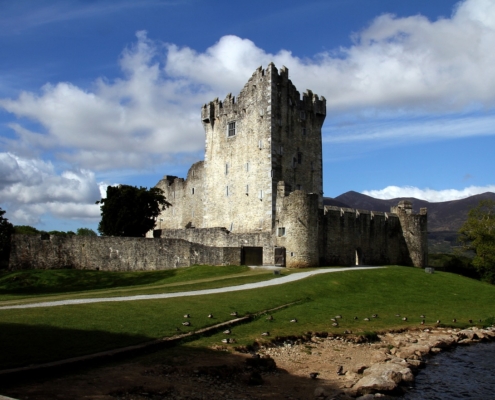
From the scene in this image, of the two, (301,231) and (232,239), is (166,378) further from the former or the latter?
(232,239)

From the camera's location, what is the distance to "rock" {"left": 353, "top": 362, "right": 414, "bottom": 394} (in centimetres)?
1532

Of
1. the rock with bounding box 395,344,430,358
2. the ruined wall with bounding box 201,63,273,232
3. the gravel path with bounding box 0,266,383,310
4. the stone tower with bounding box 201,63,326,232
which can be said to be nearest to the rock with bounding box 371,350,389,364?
the rock with bounding box 395,344,430,358

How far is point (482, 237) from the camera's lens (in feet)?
172

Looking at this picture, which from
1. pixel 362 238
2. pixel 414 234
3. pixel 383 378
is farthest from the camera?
pixel 414 234

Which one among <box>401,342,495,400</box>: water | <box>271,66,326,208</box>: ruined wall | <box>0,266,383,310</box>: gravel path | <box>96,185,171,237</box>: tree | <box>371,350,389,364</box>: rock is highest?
<box>271,66,326,208</box>: ruined wall

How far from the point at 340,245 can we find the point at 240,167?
12712 mm

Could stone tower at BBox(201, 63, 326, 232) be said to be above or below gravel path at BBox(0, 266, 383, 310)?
above

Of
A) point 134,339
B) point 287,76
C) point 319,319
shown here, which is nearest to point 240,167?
point 287,76

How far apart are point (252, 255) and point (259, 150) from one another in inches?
414

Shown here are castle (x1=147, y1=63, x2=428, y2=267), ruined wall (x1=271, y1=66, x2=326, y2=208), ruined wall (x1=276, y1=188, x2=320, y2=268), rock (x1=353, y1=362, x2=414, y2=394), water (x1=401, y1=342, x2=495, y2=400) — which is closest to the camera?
rock (x1=353, y1=362, x2=414, y2=394)

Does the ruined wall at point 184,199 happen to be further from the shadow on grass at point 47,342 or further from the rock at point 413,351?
the shadow on grass at point 47,342

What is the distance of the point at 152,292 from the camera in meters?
28.6

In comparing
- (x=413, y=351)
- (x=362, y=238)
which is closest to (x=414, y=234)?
(x=362, y=238)

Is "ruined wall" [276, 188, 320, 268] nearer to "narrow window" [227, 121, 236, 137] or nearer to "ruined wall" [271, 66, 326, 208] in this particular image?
"ruined wall" [271, 66, 326, 208]
